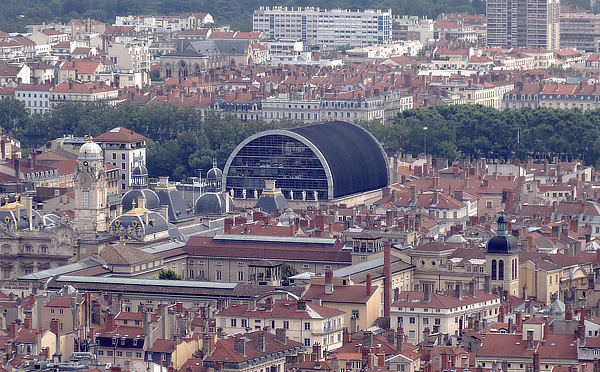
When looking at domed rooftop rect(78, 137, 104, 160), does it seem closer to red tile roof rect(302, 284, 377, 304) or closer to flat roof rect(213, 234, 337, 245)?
flat roof rect(213, 234, 337, 245)

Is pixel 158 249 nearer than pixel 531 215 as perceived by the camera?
Yes

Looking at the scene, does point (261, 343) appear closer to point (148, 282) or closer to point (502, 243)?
point (148, 282)

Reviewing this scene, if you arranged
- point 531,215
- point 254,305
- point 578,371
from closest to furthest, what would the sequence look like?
point 578,371 → point 254,305 → point 531,215

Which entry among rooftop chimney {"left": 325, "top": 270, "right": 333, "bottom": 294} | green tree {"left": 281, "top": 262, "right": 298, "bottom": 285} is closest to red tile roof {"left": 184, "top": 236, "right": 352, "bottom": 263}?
green tree {"left": 281, "top": 262, "right": 298, "bottom": 285}

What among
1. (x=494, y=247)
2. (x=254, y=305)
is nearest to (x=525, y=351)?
(x=254, y=305)

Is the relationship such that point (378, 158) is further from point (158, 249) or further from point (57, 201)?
point (158, 249)

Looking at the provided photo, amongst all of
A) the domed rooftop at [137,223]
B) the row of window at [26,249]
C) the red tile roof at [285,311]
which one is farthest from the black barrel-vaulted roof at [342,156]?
the red tile roof at [285,311]

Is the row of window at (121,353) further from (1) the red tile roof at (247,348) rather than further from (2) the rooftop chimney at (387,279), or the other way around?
(2) the rooftop chimney at (387,279)
